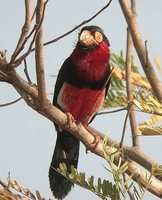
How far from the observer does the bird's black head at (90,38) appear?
14.0ft

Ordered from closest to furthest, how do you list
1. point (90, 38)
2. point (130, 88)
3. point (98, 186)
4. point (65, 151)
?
1. point (98, 186)
2. point (130, 88)
3. point (90, 38)
4. point (65, 151)

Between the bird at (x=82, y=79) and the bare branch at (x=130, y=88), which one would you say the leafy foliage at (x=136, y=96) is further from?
the bird at (x=82, y=79)

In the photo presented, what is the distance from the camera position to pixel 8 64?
231 centimetres

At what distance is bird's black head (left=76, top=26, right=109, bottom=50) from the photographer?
14.0ft

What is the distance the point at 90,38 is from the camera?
4.50 meters

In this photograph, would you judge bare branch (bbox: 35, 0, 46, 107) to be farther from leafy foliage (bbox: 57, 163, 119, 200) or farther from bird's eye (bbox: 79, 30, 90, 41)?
bird's eye (bbox: 79, 30, 90, 41)

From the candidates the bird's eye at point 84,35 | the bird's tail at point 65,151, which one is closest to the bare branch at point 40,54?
the bird's eye at point 84,35

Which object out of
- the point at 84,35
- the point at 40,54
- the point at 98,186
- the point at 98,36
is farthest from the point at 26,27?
the point at 98,36

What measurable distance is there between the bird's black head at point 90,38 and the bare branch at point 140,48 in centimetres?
166

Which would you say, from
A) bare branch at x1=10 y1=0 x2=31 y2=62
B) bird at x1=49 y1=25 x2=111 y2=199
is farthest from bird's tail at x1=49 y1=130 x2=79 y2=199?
bare branch at x1=10 y1=0 x2=31 y2=62

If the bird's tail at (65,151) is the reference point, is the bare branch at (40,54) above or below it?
above

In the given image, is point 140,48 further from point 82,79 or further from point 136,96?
point 82,79

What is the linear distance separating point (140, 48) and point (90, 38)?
6.66 feet

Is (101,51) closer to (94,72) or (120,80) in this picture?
(94,72)
